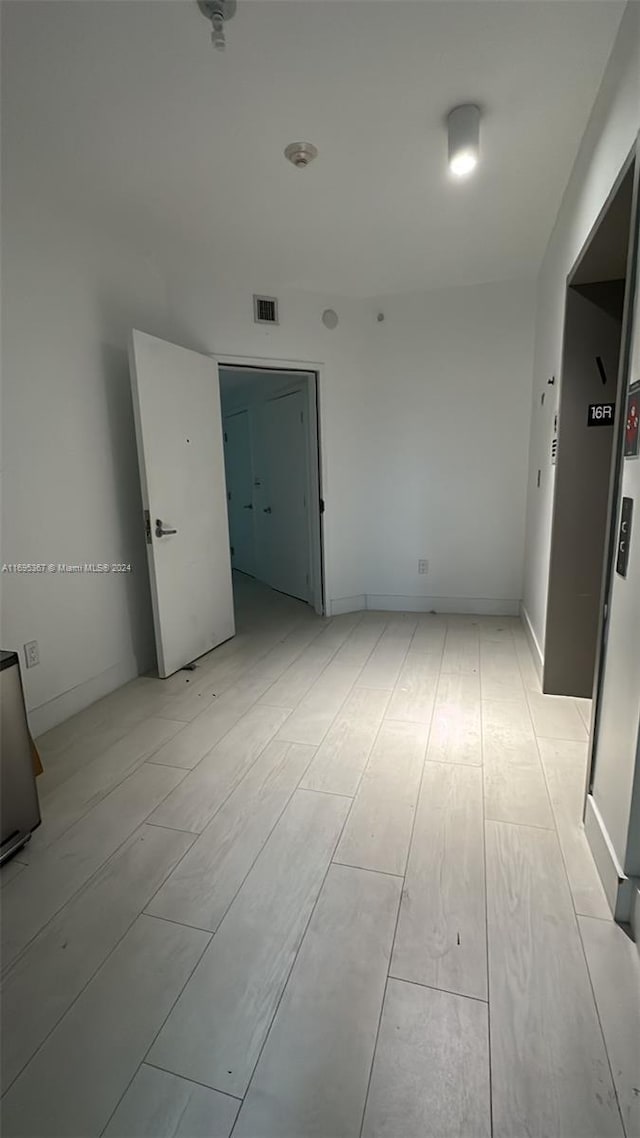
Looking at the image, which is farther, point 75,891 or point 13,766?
point 13,766

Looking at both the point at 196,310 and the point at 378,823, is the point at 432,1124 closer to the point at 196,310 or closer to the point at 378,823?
the point at 378,823

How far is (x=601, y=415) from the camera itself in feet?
7.57

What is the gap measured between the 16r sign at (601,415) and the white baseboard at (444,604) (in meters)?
1.91

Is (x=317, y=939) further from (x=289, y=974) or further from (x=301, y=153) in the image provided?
(x=301, y=153)

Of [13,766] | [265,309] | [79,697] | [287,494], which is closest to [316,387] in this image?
[265,309]

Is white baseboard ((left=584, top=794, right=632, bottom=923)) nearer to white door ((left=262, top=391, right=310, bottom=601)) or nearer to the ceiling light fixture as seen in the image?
the ceiling light fixture

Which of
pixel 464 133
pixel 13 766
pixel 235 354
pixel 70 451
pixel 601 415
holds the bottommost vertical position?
pixel 13 766

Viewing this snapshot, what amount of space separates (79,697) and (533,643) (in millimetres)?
2693

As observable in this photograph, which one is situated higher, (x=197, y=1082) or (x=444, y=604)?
(x=444, y=604)

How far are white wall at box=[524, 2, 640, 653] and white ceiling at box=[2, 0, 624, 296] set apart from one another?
112 millimetres

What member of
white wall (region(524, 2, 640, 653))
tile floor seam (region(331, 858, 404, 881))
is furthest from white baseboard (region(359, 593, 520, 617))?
tile floor seam (region(331, 858, 404, 881))

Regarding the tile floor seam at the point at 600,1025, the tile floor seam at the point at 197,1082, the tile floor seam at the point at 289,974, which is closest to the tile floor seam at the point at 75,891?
the tile floor seam at the point at 197,1082

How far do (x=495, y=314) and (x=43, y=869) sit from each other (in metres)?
4.09

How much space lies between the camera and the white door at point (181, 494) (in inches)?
108
